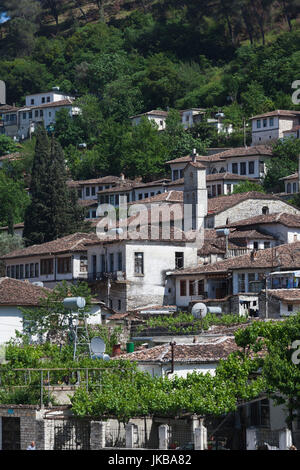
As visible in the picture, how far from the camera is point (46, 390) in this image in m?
35.5

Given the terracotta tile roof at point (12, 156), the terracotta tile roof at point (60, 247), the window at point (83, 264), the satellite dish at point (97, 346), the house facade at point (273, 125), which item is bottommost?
the satellite dish at point (97, 346)

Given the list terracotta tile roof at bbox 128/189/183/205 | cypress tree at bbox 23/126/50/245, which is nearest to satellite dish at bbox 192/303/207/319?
terracotta tile roof at bbox 128/189/183/205

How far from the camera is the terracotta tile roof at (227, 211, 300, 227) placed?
65312mm

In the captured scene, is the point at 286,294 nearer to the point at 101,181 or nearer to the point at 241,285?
the point at 241,285

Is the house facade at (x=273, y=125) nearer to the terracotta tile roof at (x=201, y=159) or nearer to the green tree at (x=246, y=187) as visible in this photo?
the terracotta tile roof at (x=201, y=159)

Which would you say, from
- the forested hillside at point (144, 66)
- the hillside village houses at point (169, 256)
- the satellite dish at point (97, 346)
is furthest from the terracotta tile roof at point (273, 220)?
the forested hillside at point (144, 66)

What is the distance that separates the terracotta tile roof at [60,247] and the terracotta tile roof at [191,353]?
27.2 meters

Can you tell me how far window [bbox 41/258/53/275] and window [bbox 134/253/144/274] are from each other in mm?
8714

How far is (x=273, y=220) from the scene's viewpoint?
6556cm

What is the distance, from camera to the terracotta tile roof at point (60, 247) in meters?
68.3

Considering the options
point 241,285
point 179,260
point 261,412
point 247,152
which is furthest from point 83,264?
point 261,412

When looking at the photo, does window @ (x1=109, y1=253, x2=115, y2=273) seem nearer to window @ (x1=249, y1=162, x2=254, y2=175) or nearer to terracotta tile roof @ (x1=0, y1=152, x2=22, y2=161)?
window @ (x1=249, y1=162, x2=254, y2=175)

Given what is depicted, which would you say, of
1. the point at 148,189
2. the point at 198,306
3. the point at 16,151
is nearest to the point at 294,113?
the point at 148,189

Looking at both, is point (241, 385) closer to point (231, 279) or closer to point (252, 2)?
point (231, 279)
